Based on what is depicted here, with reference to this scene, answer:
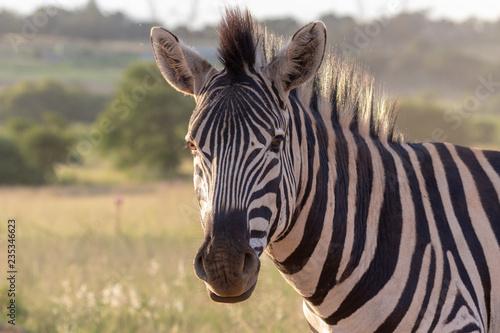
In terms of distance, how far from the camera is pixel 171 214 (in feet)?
45.2

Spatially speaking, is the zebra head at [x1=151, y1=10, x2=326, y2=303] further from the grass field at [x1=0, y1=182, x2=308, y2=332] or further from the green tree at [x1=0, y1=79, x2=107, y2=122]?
the green tree at [x1=0, y1=79, x2=107, y2=122]

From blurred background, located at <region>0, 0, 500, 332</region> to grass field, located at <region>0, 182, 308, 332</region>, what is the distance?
3cm

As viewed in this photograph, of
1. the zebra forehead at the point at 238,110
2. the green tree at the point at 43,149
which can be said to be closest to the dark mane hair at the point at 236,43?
the zebra forehead at the point at 238,110

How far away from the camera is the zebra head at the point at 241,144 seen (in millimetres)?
2506

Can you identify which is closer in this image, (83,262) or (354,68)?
(354,68)

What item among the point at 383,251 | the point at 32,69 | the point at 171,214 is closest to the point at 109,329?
the point at 383,251

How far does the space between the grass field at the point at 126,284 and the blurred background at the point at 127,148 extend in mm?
28

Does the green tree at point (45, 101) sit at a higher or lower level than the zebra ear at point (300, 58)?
lower

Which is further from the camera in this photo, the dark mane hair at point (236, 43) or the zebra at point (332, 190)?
the dark mane hair at point (236, 43)

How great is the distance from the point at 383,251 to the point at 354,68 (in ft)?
4.04

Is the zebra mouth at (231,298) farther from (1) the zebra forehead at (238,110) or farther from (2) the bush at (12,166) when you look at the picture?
(2) the bush at (12,166)

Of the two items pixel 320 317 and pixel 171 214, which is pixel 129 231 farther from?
pixel 320 317

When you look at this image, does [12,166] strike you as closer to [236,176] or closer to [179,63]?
[179,63]

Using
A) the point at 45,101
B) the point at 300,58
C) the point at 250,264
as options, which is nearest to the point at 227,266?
the point at 250,264
